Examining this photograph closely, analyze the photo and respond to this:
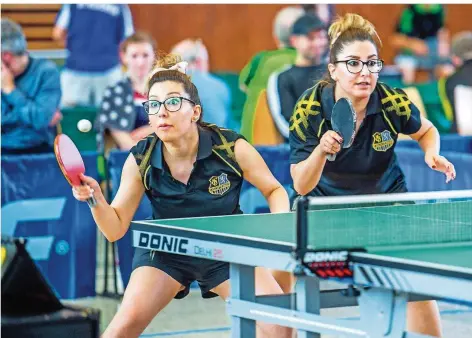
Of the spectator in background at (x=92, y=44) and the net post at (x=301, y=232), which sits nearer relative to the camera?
the net post at (x=301, y=232)

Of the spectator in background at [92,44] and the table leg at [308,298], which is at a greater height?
the spectator in background at [92,44]

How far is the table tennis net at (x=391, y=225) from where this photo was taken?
458 centimetres

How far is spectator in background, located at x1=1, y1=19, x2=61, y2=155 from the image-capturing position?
8531mm

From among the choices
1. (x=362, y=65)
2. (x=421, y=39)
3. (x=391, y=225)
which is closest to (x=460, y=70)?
(x=421, y=39)

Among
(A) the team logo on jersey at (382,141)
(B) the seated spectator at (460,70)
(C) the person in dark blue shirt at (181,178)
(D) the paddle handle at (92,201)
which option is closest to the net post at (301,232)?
(C) the person in dark blue shirt at (181,178)

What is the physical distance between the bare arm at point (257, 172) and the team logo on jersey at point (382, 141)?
54cm

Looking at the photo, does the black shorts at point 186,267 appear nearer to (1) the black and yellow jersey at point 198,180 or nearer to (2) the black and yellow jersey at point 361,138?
(1) the black and yellow jersey at point 198,180

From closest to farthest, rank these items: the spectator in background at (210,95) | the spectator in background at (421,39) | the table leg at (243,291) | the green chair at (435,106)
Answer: the table leg at (243,291), the spectator in background at (210,95), the green chair at (435,106), the spectator in background at (421,39)

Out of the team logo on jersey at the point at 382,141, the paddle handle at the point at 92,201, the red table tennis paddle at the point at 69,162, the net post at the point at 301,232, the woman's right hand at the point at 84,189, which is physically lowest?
the net post at the point at 301,232

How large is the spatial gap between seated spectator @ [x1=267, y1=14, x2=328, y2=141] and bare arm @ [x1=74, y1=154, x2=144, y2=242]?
11.5ft

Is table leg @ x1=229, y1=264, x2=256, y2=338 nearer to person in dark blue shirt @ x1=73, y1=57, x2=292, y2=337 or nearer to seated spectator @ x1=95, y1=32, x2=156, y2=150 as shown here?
person in dark blue shirt @ x1=73, y1=57, x2=292, y2=337

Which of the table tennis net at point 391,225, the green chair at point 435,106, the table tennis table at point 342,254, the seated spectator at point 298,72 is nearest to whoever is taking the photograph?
the table tennis table at point 342,254

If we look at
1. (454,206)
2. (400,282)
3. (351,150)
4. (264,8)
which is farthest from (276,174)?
(264,8)

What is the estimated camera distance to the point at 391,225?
4.92 m
